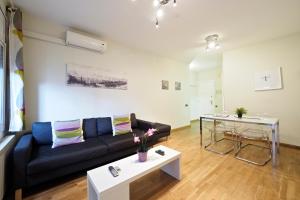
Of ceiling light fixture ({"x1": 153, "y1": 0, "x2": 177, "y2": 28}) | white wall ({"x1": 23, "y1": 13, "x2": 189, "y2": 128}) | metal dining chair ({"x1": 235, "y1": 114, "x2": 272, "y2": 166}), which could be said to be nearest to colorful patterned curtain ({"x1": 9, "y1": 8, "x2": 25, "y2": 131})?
white wall ({"x1": 23, "y1": 13, "x2": 189, "y2": 128})

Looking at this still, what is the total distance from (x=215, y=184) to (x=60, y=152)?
7.25 feet

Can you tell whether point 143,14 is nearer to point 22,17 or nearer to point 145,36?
point 145,36

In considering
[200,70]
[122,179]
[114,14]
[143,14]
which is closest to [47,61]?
[114,14]

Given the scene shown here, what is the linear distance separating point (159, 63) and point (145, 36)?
1.43 metres

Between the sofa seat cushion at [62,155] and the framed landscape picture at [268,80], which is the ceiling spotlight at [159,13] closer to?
the sofa seat cushion at [62,155]

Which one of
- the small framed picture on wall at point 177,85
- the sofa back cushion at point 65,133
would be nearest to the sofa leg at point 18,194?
the sofa back cushion at point 65,133

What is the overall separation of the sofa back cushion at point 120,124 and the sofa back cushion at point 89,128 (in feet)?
1.23

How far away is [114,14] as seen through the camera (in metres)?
2.28

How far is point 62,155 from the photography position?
1.84 meters

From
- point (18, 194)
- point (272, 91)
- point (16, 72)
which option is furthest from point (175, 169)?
point (272, 91)

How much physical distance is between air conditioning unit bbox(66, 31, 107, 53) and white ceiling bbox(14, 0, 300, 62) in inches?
7.8

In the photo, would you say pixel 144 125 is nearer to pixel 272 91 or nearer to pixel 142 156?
pixel 142 156

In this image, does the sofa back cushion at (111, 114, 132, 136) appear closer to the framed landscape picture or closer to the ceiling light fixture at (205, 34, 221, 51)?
the ceiling light fixture at (205, 34, 221, 51)

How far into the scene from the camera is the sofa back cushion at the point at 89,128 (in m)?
2.64
